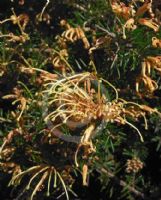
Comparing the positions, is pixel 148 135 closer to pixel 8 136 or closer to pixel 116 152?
pixel 116 152

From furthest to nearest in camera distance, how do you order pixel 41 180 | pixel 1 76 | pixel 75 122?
1. pixel 1 76
2. pixel 41 180
3. pixel 75 122

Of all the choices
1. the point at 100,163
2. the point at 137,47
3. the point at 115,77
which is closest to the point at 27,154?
the point at 100,163

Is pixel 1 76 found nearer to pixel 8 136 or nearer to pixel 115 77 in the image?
pixel 8 136

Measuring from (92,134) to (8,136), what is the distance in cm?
29

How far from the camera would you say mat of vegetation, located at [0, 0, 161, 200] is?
1.33 meters

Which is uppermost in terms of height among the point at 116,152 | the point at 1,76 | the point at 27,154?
the point at 1,76

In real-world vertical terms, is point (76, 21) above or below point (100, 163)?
above

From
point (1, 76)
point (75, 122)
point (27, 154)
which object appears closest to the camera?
point (75, 122)

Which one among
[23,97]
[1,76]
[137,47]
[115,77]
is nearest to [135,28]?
[137,47]

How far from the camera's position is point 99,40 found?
1.41 m

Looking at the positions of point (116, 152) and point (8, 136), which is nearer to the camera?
point (8, 136)

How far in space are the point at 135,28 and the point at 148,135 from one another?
0.44 metres

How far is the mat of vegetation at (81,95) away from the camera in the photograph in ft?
4.36

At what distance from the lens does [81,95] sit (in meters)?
1.30
